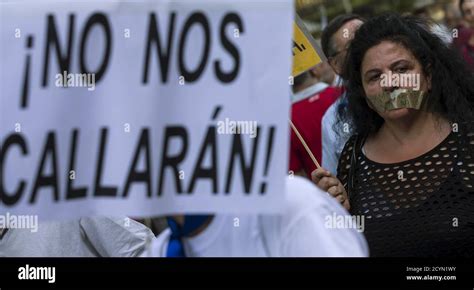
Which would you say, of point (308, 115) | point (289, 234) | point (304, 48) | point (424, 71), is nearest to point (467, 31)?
point (308, 115)

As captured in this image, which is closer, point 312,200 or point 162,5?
point 312,200

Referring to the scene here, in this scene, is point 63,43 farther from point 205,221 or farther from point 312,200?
point 312,200

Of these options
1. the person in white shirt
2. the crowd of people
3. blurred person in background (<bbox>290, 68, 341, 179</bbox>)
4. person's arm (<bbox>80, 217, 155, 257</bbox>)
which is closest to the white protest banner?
the crowd of people

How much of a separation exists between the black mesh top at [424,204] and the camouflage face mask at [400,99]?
14 centimetres

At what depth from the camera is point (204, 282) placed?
9.59 ft

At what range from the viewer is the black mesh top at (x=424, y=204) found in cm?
338

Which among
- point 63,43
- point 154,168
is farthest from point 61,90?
point 154,168

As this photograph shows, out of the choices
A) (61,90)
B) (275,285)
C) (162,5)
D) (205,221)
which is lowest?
(275,285)

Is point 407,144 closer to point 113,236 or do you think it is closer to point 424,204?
point 424,204

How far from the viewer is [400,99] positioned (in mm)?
3537

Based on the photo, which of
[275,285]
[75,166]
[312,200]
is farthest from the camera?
[275,285]

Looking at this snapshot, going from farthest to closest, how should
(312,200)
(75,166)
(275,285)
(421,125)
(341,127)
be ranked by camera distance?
(341,127), (421,125), (275,285), (75,166), (312,200)

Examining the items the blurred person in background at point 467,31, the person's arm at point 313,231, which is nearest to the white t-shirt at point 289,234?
the person's arm at point 313,231

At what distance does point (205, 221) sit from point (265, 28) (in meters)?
0.44
